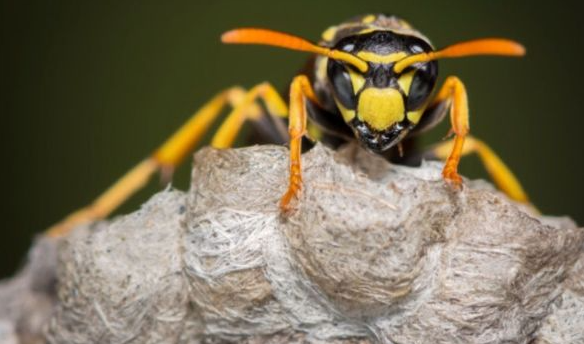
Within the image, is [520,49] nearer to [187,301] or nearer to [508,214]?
[508,214]

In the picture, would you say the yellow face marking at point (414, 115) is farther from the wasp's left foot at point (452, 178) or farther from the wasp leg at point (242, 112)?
the wasp leg at point (242, 112)

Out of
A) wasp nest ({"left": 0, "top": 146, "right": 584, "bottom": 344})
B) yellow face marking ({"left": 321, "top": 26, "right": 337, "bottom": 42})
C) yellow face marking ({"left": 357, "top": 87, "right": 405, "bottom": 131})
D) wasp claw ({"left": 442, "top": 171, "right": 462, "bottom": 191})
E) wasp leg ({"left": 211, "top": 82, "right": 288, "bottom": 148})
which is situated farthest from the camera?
→ yellow face marking ({"left": 321, "top": 26, "right": 337, "bottom": 42})

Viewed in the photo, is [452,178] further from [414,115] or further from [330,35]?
[330,35]

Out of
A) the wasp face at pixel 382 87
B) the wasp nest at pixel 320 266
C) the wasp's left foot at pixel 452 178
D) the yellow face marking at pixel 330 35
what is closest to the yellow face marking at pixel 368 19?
the yellow face marking at pixel 330 35

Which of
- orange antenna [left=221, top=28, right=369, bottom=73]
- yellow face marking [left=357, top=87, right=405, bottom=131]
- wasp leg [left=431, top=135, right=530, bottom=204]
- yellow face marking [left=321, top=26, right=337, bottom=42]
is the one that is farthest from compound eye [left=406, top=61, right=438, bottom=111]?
wasp leg [left=431, top=135, right=530, bottom=204]

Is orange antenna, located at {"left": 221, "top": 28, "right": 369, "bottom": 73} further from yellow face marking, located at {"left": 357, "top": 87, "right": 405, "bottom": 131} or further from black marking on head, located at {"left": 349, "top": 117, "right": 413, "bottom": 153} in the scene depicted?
black marking on head, located at {"left": 349, "top": 117, "right": 413, "bottom": 153}

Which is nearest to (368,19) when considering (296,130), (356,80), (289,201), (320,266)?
(356,80)
